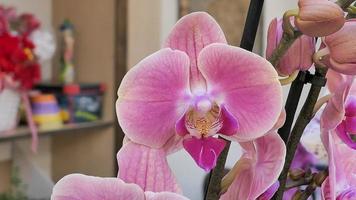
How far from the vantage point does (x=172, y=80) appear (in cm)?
29

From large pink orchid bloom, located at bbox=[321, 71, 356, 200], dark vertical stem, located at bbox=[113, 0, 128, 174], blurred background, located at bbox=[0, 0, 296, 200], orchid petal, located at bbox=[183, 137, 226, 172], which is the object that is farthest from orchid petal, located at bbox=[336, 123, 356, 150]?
dark vertical stem, located at bbox=[113, 0, 128, 174]

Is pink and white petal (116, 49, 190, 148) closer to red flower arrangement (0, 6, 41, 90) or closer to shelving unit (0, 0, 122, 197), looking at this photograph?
red flower arrangement (0, 6, 41, 90)

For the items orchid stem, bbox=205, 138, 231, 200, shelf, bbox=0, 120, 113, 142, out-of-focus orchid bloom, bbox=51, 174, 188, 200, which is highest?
out-of-focus orchid bloom, bbox=51, 174, 188, 200

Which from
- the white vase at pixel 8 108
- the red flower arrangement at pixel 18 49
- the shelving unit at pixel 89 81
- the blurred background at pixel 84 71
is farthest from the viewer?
the shelving unit at pixel 89 81

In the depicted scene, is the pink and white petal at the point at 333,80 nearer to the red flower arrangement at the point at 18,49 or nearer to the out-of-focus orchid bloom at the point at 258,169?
the out-of-focus orchid bloom at the point at 258,169

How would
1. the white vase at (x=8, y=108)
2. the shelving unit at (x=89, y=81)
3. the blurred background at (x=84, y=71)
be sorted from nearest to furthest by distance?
the white vase at (x=8, y=108), the blurred background at (x=84, y=71), the shelving unit at (x=89, y=81)

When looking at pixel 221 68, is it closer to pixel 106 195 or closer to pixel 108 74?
pixel 106 195

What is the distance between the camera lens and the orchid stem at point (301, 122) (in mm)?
334

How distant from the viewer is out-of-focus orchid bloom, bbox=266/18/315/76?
0.32 meters

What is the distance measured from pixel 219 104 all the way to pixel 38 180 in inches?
75.8

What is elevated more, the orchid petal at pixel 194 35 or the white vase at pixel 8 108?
the orchid petal at pixel 194 35

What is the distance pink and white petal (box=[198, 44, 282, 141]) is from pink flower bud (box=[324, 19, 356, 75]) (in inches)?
1.6

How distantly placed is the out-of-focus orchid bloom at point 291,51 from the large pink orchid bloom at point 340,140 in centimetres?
3

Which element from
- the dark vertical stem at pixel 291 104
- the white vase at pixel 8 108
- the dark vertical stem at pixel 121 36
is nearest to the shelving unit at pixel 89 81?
the dark vertical stem at pixel 121 36
